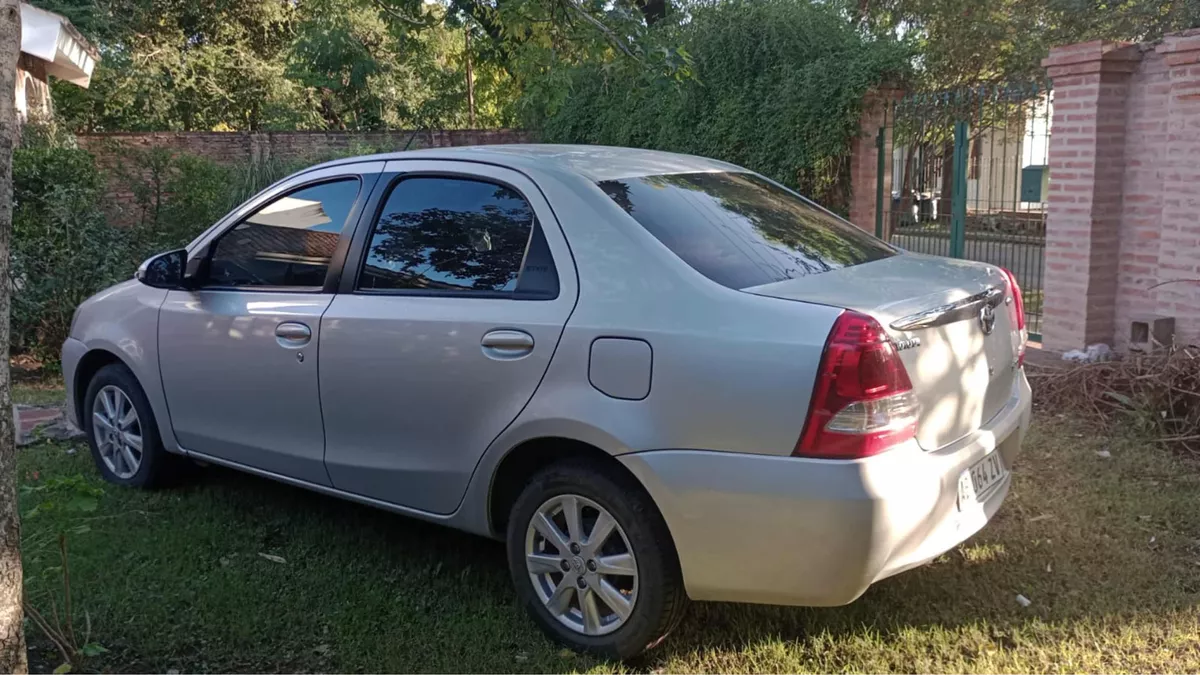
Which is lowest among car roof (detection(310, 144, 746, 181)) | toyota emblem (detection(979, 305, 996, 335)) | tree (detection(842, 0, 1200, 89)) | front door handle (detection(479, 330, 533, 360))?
front door handle (detection(479, 330, 533, 360))

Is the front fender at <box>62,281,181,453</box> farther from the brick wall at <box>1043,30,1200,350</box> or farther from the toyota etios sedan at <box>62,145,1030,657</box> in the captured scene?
the brick wall at <box>1043,30,1200,350</box>

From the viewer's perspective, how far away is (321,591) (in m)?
3.96

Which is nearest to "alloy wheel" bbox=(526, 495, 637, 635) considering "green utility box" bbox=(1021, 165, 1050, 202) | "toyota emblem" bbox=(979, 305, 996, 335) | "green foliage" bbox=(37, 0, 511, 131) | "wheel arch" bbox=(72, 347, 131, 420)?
"toyota emblem" bbox=(979, 305, 996, 335)

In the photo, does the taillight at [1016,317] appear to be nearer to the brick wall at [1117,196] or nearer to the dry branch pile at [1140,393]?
the dry branch pile at [1140,393]

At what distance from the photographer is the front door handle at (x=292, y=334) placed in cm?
401

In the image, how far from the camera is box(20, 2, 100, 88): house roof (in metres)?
11.6

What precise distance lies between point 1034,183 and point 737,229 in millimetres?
5950

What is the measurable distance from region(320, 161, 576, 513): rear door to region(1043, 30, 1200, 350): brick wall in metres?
5.18

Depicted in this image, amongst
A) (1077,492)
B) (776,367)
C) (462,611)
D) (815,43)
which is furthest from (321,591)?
(815,43)

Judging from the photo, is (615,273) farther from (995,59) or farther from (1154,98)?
(995,59)

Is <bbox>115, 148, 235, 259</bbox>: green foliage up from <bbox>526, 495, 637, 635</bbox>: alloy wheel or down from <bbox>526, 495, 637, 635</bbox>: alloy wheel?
up

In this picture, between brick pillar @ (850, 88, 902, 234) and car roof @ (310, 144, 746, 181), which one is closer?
car roof @ (310, 144, 746, 181)

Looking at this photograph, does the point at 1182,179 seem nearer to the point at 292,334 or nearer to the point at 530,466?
the point at 530,466

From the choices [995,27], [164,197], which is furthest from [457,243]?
[995,27]
